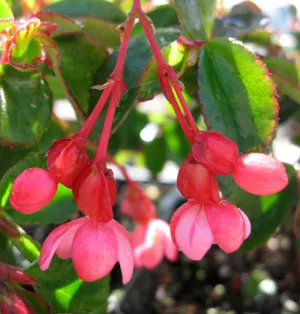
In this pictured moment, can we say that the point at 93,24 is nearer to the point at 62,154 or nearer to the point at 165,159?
the point at 62,154

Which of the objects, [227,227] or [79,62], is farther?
[79,62]

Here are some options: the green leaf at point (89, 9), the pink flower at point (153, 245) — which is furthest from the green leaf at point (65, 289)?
the green leaf at point (89, 9)

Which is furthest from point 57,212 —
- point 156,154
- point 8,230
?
point 156,154

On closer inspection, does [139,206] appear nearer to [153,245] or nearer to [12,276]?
[153,245]

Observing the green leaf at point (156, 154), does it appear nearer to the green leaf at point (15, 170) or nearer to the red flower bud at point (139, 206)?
the red flower bud at point (139, 206)

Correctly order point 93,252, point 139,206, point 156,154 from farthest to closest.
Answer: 1. point 156,154
2. point 139,206
3. point 93,252

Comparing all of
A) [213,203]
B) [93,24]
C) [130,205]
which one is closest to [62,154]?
[213,203]

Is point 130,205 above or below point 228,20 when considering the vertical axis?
below
